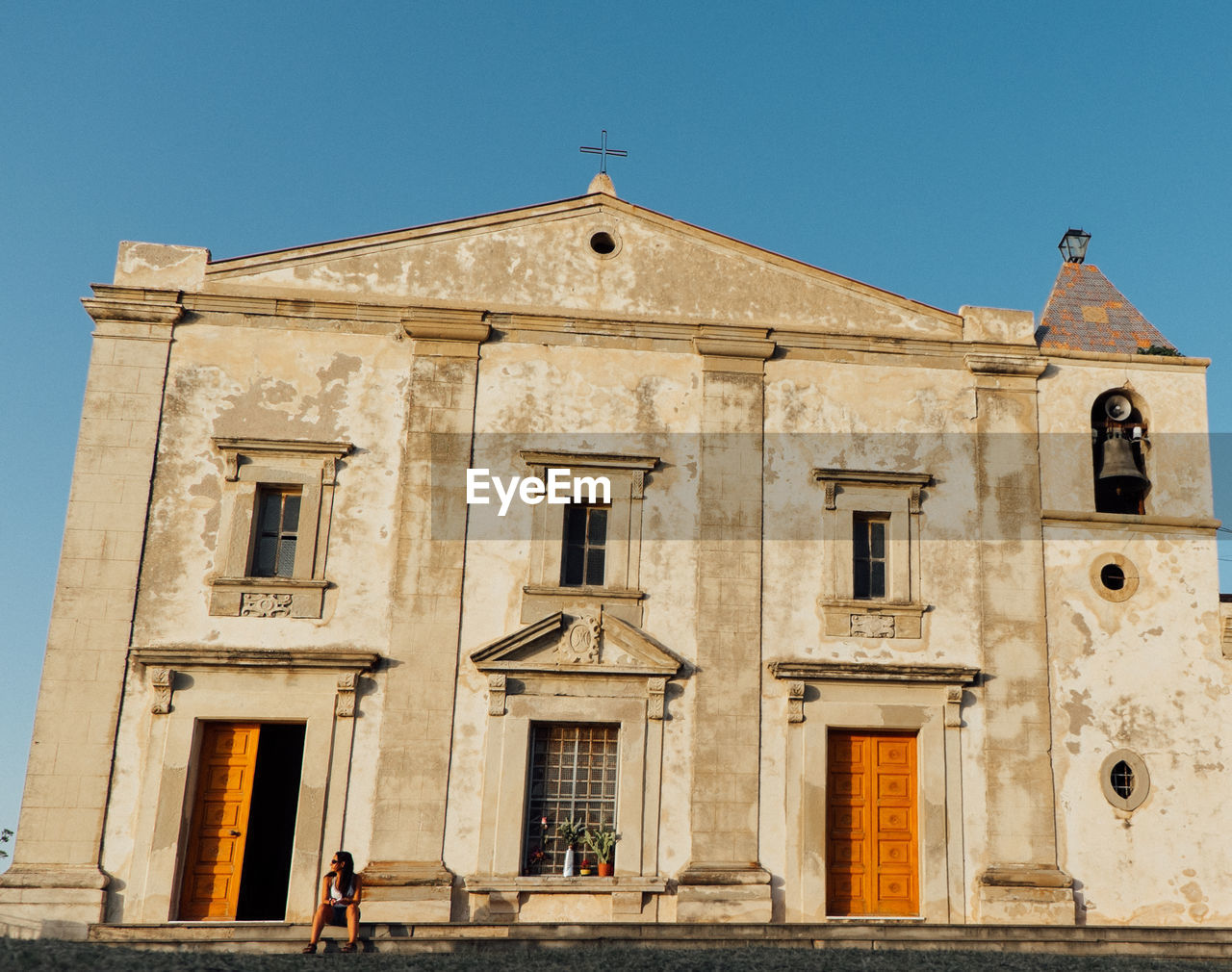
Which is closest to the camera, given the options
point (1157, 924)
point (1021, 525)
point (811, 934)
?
point (811, 934)

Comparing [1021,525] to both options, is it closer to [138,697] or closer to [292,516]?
[292,516]

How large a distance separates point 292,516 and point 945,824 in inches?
352

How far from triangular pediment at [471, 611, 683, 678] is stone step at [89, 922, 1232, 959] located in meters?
2.98

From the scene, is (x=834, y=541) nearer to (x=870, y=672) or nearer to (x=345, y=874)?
(x=870, y=672)

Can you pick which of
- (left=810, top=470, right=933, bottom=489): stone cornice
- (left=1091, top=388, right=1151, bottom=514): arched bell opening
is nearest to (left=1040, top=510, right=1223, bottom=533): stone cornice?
(left=1091, top=388, right=1151, bottom=514): arched bell opening

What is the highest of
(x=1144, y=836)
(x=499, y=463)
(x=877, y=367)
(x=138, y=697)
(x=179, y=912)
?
(x=877, y=367)

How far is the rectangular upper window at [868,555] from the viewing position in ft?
53.1

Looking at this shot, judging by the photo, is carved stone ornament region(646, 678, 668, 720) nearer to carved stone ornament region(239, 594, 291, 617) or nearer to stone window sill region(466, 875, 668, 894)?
stone window sill region(466, 875, 668, 894)

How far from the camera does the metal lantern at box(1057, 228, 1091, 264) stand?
63.7 feet

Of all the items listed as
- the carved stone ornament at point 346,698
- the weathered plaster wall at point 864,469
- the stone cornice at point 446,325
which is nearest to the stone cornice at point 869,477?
the weathered plaster wall at point 864,469

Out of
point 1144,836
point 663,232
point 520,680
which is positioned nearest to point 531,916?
point 520,680

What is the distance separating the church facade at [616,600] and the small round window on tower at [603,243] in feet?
0.25

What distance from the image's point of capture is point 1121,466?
54.2 feet

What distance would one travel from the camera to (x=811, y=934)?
14.0 meters
